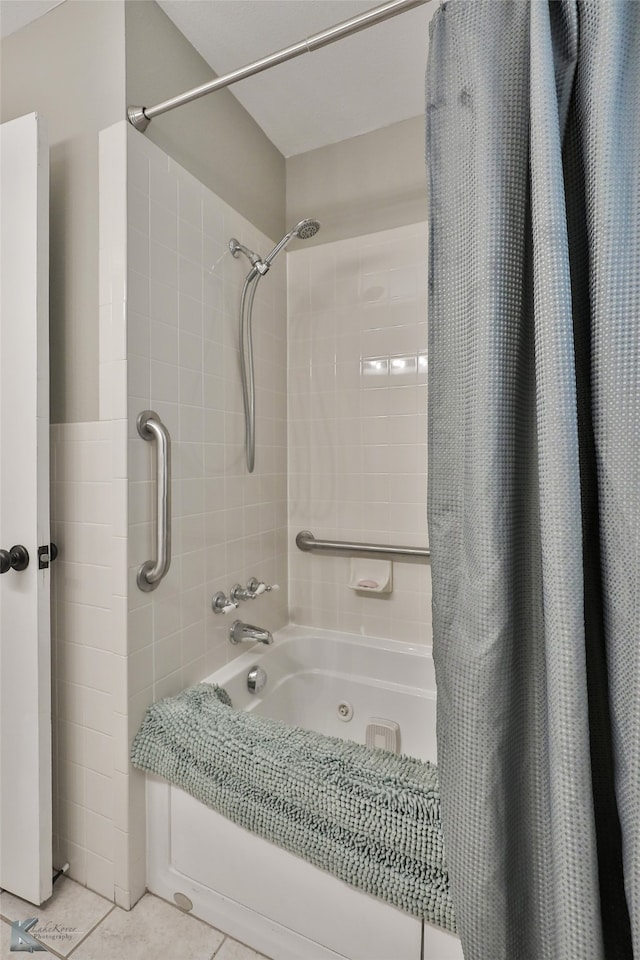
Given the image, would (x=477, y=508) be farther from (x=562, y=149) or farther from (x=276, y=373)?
(x=276, y=373)

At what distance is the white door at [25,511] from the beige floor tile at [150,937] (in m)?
0.19

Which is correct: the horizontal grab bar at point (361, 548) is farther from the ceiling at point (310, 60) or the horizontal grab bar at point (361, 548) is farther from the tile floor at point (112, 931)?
the ceiling at point (310, 60)

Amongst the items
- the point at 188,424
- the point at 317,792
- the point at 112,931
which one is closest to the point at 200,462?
the point at 188,424

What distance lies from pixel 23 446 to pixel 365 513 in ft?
3.90

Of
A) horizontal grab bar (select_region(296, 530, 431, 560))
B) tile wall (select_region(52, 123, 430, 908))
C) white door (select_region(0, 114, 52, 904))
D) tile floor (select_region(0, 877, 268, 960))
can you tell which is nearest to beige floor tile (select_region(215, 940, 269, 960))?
tile floor (select_region(0, 877, 268, 960))

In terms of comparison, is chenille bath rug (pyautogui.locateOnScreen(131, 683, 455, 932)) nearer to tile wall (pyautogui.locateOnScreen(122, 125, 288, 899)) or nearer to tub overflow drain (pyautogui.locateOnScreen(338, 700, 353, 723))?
tile wall (pyautogui.locateOnScreen(122, 125, 288, 899))

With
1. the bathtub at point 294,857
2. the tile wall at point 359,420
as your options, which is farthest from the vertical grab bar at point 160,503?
the tile wall at point 359,420

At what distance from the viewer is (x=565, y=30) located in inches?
26.6

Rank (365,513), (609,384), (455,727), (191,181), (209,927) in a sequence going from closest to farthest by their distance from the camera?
(609,384), (455,727), (209,927), (191,181), (365,513)

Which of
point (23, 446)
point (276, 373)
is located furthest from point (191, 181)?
point (23, 446)

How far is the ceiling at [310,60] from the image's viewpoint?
1354 millimetres

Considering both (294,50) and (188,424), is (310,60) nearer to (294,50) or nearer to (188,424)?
(294,50)

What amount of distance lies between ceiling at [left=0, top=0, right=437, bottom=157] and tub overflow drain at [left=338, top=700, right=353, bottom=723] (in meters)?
2.19

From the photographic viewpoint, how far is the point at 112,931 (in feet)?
3.69
